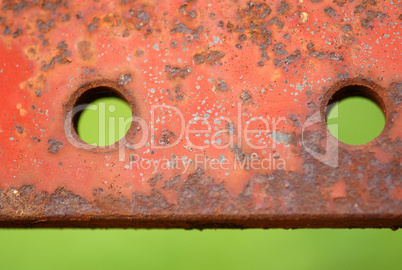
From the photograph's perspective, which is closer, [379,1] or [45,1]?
[379,1]

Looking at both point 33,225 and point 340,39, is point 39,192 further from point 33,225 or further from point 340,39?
point 340,39

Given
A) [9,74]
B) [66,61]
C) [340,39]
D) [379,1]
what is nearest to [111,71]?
[66,61]

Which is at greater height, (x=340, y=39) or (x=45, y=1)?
(x=45, y=1)

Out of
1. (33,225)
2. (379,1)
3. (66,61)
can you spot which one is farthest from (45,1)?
(379,1)

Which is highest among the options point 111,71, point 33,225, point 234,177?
point 111,71

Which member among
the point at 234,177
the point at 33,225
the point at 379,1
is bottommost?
the point at 33,225

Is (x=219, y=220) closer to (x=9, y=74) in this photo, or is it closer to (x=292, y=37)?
(x=292, y=37)
